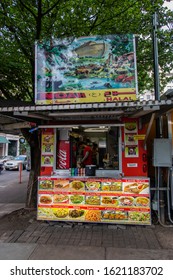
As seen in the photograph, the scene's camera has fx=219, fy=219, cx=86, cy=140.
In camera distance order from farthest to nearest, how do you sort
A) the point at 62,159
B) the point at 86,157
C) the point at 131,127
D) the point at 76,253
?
the point at 86,157, the point at 62,159, the point at 131,127, the point at 76,253

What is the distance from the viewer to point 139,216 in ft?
17.5

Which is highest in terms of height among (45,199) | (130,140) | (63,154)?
(130,140)

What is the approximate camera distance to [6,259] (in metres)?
3.93

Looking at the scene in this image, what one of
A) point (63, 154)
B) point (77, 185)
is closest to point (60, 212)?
point (77, 185)

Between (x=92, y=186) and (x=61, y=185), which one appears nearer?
(x=92, y=186)

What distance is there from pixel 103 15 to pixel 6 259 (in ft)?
22.5

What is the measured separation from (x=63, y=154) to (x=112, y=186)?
1.71m

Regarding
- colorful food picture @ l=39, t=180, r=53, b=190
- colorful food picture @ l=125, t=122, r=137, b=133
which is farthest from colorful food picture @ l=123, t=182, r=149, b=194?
colorful food picture @ l=39, t=180, r=53, b=190

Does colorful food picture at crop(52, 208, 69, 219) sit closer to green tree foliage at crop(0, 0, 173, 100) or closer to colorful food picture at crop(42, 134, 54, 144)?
colorful food picture at crop(42, 134, 54, 144)

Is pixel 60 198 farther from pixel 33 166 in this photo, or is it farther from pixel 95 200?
pixel 33 166

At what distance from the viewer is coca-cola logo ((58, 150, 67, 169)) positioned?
20.4 feet

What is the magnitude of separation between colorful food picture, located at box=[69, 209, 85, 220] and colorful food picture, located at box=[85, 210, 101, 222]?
0.37 feet
